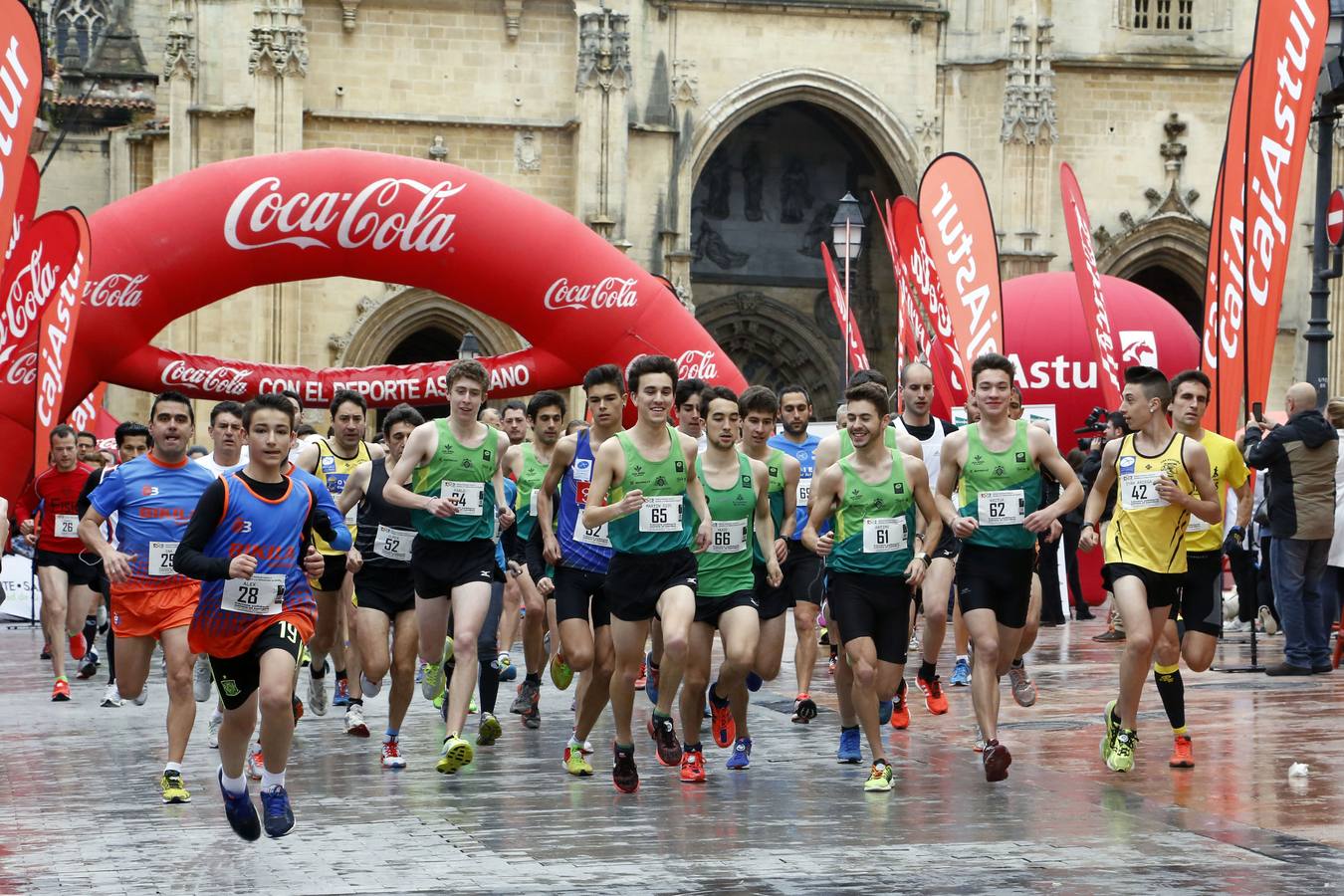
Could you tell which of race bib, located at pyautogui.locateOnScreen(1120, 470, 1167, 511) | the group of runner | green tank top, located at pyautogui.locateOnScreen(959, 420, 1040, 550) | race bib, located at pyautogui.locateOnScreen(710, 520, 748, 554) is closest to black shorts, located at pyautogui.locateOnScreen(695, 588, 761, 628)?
the group of runner

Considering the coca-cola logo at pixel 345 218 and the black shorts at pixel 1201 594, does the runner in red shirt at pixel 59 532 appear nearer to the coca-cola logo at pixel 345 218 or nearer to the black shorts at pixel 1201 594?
the coca-cola logo at pixel 345 218

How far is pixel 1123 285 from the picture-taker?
30.4m

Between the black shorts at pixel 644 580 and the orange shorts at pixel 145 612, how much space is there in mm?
2069

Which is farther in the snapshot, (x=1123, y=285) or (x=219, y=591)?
(x=1123, y=285)

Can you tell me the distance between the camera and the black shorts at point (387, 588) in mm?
11203

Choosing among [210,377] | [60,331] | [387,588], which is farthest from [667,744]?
[210,377]

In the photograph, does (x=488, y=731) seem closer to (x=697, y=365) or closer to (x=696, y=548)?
(x=696, y=548)

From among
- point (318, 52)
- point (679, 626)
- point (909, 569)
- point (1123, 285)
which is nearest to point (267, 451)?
point (679, 626)

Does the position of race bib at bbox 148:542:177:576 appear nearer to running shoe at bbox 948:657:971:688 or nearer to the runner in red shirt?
the runner in red shirt

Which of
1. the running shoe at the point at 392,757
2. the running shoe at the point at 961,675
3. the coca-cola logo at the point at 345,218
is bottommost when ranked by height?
the running shoe at the point at 392,757

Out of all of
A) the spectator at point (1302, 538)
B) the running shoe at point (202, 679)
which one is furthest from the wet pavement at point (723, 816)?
the spectator at point (1302, 538)

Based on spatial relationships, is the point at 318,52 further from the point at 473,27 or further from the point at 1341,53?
the point at 1341,53

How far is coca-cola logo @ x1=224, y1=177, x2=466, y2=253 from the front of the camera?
16391mm

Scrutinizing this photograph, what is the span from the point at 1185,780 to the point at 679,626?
2450 mm
